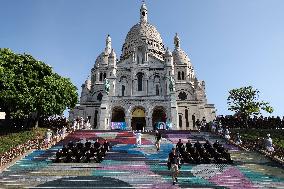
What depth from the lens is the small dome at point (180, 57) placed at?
6650 cm

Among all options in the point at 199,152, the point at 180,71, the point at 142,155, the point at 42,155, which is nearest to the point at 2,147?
the point at 42,155

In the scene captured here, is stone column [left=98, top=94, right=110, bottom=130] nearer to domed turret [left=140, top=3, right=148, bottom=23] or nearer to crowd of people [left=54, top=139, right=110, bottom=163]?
crowd of people [left=54, top=139, right=110, bottom=163]

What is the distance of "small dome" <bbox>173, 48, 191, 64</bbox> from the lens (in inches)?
2618

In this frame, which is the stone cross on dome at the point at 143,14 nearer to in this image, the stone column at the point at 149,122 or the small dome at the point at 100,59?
the small dome at the point at 100,59

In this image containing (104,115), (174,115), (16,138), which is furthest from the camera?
(104,115)

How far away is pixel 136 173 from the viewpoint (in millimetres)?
17312

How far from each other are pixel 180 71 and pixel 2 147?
44678 mm

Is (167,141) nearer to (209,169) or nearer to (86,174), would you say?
(209,169)

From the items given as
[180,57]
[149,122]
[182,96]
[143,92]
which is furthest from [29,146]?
[180,57]

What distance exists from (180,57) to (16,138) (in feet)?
143

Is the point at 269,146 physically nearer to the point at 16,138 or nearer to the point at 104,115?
the point at 16,138

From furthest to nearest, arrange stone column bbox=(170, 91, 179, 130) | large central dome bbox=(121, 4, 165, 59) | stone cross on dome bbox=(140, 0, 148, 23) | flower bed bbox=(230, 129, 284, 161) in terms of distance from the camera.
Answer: stone cross on dome bbox=(140, 0, 148, 23), large central dome bbox=(121, 4, 165, 59), stone column bbox=(170, 91, 179, 130), flower bed bbox=(230, 129, 284, 161)

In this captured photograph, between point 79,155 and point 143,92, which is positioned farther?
point 143,92

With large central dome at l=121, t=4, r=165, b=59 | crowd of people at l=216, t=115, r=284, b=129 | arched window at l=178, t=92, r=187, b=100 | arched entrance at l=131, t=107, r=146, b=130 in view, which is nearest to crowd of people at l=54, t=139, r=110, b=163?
crowd of people at l=216, t=115, r=284, b=129
